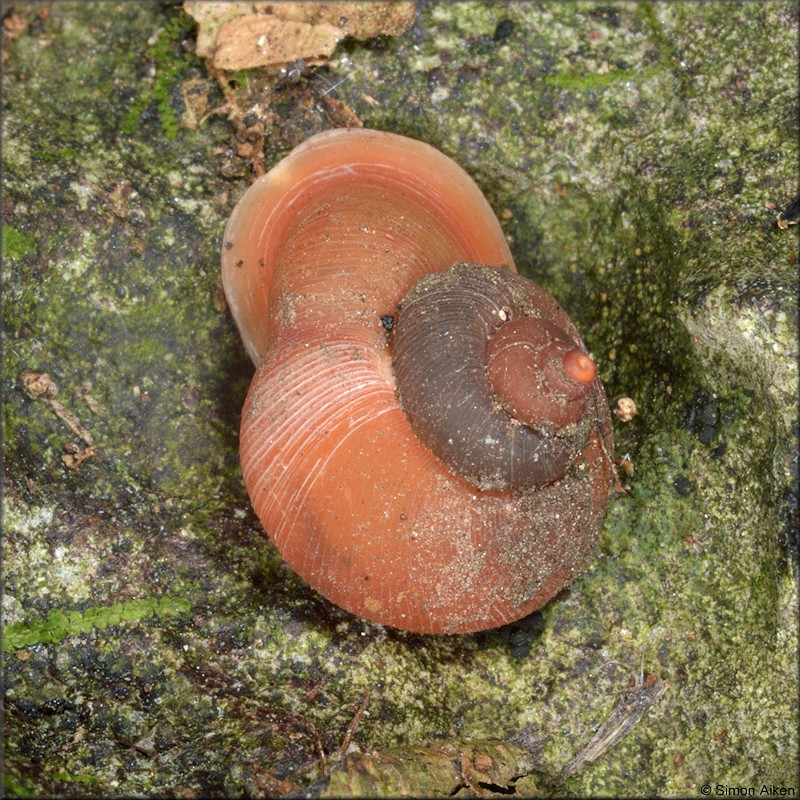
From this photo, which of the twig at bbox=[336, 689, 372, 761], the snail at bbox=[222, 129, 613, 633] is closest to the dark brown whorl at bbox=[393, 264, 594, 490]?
the snail at bbox=[222, 129, 613, 633]

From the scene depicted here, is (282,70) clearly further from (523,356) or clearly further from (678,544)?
(678,544)

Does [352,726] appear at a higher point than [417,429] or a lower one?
lower

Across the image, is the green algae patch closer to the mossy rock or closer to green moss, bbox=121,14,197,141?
the mossy rock

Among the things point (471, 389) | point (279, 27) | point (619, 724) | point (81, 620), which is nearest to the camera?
point (471, 389)

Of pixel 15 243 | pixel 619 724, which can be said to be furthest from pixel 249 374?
pixel 619 724

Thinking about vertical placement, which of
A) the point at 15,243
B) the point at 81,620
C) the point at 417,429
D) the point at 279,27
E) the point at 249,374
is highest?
the point at 279,27
